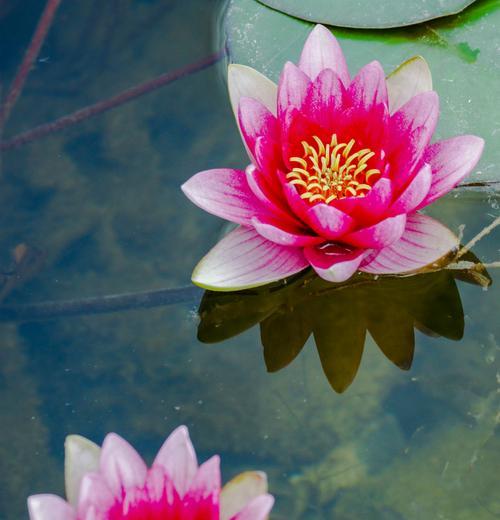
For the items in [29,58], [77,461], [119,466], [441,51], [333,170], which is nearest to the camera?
[119,466]

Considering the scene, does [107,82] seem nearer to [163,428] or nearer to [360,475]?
[163,428]

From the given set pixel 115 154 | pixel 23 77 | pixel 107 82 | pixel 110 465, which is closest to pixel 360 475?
pixel 110 465

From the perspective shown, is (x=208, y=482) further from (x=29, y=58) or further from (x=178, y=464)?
(x=29, y=58)

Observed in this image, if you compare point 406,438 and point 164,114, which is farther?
point 164,114

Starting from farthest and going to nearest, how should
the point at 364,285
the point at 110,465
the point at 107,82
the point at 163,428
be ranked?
the point at 107,82 < the point at 364,285 < the point at 163,428 < the point at 110,465

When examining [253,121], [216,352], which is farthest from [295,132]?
[216,352]

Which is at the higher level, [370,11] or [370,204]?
[370,11]

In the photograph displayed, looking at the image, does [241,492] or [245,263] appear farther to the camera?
[245,263]
